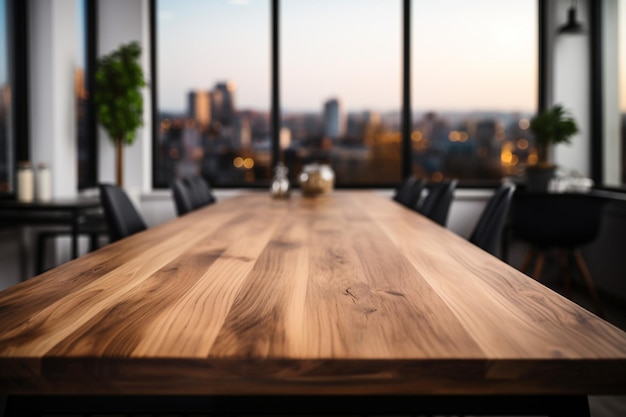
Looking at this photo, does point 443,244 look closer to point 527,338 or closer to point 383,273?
point 383,273

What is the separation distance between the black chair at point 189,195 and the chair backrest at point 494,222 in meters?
1.80

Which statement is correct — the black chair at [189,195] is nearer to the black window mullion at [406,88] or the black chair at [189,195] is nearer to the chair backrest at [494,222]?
the chair backrest at [494,222]

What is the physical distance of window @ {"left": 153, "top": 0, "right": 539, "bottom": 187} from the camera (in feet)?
19.5

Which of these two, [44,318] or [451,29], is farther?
[451,29]

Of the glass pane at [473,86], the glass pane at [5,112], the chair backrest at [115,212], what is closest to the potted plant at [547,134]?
the glass pane at [473,86]

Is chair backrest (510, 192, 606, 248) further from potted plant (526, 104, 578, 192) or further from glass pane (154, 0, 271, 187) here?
glass pane (154, 0, 271, 187)

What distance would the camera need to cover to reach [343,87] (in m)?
6.06

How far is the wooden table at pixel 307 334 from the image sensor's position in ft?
2.43

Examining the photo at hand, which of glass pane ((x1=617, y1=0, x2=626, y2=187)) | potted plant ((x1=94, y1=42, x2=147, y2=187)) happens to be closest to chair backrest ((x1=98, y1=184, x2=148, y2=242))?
potted plant ((x1=94, y1=42, x2=147, y2=187))

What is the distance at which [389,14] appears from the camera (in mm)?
5934

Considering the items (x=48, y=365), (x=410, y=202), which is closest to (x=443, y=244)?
(x=48, y=365)

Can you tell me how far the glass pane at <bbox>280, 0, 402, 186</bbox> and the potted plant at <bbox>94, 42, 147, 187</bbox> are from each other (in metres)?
1.42

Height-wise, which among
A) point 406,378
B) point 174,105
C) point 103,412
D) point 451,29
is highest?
point 451,29

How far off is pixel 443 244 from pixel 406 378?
1102mm
